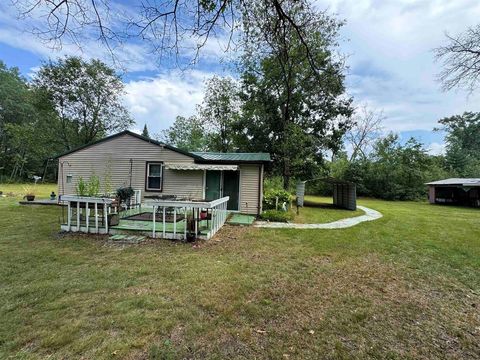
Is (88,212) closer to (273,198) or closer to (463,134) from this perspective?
(273,198)

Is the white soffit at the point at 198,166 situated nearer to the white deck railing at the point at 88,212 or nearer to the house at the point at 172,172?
the house at the point at 172,172

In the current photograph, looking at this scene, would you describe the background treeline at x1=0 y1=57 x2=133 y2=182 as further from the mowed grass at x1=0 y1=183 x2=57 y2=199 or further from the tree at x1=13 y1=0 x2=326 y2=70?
the tree at x1=13 y1=0 x2=326 y2=70

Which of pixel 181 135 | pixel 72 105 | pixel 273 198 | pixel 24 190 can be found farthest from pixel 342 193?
pixel 181 135

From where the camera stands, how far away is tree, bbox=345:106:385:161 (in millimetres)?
32219

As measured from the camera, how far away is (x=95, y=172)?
12.3m

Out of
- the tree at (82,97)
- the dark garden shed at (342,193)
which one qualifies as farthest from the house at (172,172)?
the tree at (82,97)

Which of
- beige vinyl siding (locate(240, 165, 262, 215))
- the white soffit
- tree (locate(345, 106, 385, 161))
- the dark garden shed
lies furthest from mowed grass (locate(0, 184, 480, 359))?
tree (locate(345, 106, 385, 161))

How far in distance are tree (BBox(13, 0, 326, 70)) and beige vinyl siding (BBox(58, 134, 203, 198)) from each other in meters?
8.62

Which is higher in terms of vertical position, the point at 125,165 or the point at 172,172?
the point at 125,165

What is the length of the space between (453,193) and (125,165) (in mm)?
28116

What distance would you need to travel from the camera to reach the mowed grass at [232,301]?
2.54 meters

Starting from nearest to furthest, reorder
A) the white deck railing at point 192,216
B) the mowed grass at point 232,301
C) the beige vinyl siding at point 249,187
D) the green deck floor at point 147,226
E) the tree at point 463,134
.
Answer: the mowed grass at point 232,301, the white deck railing at point 192,216, the green deck floor at point 147,226, the beige vinyl siding at point 249,187, the tree at point 463,134

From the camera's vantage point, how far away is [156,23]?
9.47 feet

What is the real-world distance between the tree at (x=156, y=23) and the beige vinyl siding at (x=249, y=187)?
26.8 ft
